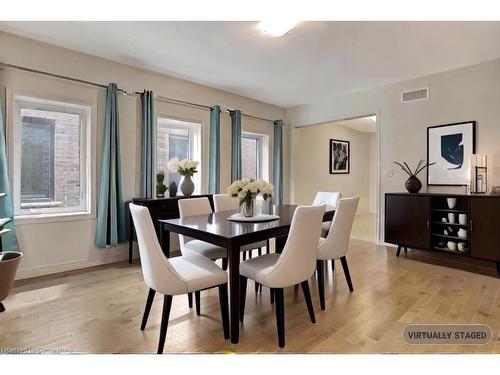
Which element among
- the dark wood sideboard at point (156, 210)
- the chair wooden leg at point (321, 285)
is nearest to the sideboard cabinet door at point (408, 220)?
the chair wooden leg at point (321, 285)

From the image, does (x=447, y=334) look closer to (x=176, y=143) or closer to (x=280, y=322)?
(x=280, y=322)

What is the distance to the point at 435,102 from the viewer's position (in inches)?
161

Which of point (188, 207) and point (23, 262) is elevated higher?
point (188, 207)

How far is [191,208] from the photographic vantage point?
9.80ft

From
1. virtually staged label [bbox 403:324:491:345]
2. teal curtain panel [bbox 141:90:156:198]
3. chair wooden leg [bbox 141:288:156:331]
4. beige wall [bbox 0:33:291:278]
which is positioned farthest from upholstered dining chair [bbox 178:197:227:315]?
virtually staged label [bbox 403:324:491:345]

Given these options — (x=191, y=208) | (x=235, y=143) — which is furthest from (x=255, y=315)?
(x=235, y=143)

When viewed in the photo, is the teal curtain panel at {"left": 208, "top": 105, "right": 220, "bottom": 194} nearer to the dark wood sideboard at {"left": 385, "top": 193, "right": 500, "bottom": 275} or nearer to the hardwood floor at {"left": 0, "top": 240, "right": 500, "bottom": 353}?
the hardwood floor at {"left": 0, "top": 240, "right": 500, "bottom": 353}

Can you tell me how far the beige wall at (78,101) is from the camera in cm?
303

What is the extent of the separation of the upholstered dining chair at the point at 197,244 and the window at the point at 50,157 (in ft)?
4.70
